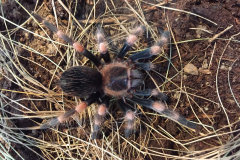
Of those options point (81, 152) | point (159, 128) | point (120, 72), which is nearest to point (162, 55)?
point (120, 72)

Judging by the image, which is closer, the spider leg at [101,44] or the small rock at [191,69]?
the spider leg at [101,44]

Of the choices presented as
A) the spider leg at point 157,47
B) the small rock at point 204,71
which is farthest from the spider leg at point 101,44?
the small rock at point 204,71

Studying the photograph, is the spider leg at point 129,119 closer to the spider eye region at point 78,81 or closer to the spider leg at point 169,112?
the spider leg at point 169,112

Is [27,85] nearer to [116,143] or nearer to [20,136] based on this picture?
[20,136]

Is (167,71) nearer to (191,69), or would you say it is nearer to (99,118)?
(191,69)

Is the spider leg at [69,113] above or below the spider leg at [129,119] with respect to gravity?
above

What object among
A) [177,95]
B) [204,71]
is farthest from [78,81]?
[204,71]

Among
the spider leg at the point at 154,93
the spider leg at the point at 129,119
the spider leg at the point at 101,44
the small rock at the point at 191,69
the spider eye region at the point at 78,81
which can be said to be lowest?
the spider leg at the point at 129,119
